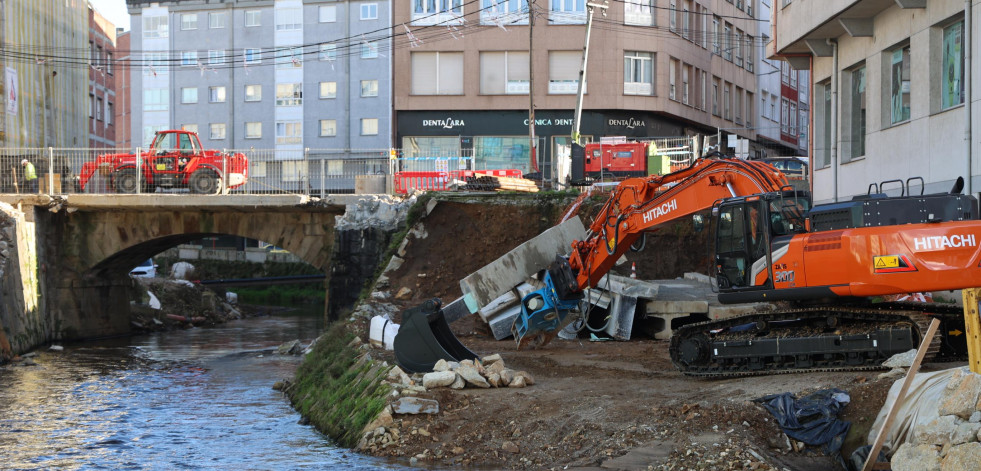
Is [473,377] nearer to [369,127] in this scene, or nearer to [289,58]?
[369,127]

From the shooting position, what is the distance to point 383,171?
31266 mm

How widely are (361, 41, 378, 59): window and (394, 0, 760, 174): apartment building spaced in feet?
9.45

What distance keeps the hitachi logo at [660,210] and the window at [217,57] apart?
41176 mm

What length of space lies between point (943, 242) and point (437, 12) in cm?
3712

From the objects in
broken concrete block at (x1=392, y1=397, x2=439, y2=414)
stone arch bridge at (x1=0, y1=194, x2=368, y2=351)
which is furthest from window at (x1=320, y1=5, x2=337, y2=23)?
broken concrete block at (x1=392, y1=397, x2=439, y2=414)

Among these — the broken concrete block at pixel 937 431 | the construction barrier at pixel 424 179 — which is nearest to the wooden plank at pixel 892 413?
the broken concrete block at pixel 937 431

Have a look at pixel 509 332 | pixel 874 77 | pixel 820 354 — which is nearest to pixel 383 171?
pixel 509 332

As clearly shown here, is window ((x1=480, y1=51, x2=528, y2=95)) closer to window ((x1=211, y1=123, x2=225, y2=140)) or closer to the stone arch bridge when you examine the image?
window ((x1=211, y1=123, x2=225, y2=140))

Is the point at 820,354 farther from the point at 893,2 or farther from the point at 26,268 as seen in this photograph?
the point at 26,268

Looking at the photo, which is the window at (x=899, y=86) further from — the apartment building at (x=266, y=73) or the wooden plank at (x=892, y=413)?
the apartment building at (x=266, y=73)

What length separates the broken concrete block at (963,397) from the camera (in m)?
9.06

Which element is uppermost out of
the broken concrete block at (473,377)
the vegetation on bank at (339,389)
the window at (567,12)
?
the window at (567,12)

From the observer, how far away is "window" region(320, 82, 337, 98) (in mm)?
50812

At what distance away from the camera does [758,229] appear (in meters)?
13.3
